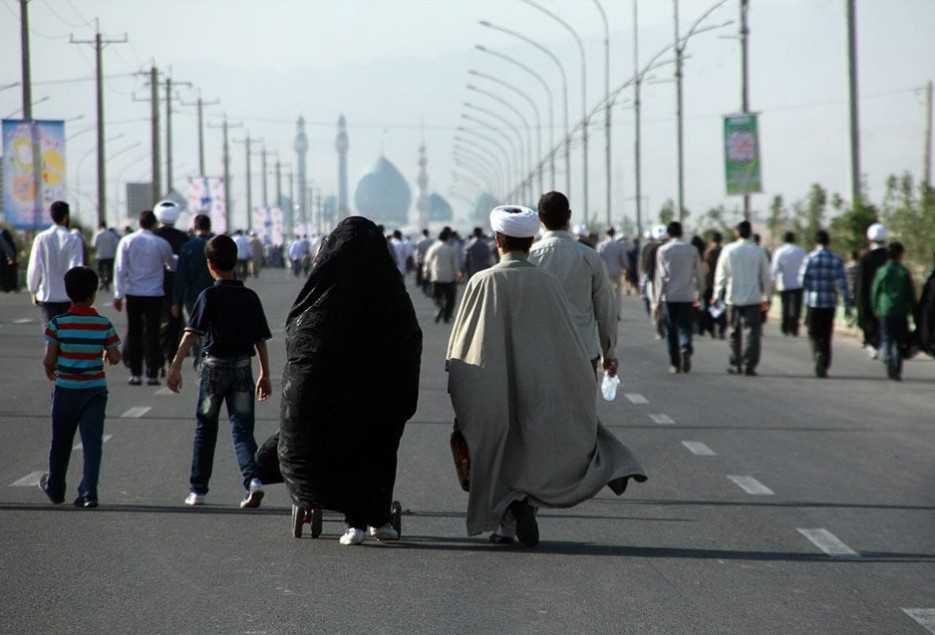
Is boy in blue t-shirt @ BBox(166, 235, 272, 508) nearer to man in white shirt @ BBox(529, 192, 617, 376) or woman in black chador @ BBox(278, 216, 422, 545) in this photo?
woman in black chador @ BBox(278, 216, 422, 545)

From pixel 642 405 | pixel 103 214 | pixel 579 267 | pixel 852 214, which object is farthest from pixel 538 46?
pixel 579 267

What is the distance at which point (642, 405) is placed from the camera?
1602 centimetres

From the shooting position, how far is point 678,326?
20094mm

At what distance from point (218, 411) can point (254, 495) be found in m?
0.53

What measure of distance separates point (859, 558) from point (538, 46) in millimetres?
55593

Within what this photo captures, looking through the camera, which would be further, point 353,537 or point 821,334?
point 821,334

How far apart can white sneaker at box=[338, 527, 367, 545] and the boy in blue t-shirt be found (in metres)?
1.23

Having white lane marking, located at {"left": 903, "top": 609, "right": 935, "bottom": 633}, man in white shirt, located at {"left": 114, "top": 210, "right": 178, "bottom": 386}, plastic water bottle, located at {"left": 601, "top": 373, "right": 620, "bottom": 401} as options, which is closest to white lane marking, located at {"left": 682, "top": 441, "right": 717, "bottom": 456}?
plastic water bottle, located at {"left": 601, "top": 373, "right": 620, "bottom": 401}

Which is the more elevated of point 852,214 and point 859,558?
point 852,214

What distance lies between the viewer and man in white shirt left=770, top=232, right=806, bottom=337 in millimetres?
27609

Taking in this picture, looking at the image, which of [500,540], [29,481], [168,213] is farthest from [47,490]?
[168,213]

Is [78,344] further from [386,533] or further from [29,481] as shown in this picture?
[386,533]

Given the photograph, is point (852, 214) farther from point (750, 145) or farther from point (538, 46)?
point (538, 46)

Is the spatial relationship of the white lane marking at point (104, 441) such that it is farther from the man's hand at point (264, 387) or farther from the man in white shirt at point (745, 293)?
the man in white shirt at point (745, 293)
